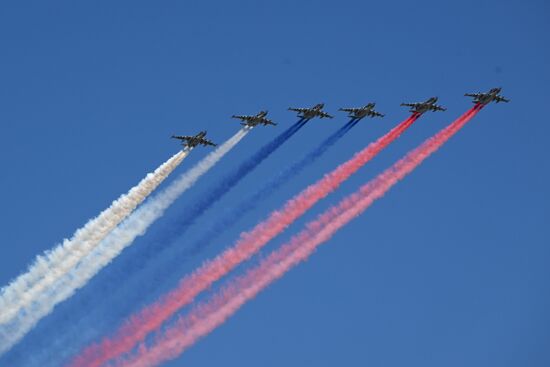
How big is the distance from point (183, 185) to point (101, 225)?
6339mm

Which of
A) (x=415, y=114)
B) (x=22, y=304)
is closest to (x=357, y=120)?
(x=415, y=114)

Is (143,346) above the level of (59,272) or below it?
below

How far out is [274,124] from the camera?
93.1 meters

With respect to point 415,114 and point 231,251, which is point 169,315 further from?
point 415,114

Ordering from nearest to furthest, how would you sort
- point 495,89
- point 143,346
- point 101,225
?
point 143,346 → point 101,225 → point 495,89

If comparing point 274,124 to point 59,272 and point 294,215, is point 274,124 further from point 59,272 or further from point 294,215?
point 59,272

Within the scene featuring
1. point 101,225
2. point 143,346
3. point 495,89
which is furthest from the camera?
point 495,89

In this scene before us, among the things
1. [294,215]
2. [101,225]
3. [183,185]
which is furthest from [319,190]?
[101,225]

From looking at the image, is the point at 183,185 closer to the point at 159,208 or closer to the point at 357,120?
the point at 159,208

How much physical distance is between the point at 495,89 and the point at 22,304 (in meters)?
37.5

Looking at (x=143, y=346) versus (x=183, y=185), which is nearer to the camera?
(x=143, y=346)

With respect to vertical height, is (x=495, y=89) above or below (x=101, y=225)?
below

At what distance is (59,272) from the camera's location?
281ft

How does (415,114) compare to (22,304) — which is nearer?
(22,304)
